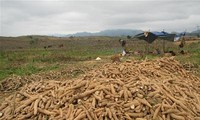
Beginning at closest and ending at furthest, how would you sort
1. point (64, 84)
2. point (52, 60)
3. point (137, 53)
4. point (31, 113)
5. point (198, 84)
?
1. point (31, 113)
2. point (64, 84)
3. point (198, 84)
4. point (52, 60)
5. point (137, 53)

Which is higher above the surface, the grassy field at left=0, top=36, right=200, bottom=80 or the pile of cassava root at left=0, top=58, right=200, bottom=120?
the pile of cassava root at left=0, top=58, right=200, bottom=120

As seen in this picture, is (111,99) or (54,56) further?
(54,56)

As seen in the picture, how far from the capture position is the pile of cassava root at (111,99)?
19.4ft

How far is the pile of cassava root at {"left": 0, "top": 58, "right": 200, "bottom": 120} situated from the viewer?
590cm

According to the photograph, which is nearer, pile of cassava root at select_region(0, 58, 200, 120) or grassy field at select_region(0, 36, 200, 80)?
pile of cassava root at select_region(0, 58, 200, 120)

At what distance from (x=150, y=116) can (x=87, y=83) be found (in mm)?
1641

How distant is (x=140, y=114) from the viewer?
19.1 ft

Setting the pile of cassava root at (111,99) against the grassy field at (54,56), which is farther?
the grassy field at (54,56)

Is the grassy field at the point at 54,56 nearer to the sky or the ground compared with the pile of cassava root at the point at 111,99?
nearer to the ground

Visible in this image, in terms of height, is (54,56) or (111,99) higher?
(111,99)

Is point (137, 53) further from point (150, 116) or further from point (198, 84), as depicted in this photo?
point (150, 116)

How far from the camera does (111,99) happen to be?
6.18 meters

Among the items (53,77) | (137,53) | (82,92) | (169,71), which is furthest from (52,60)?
(82,92)

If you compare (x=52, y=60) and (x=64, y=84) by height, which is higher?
(x=64, y=84)
